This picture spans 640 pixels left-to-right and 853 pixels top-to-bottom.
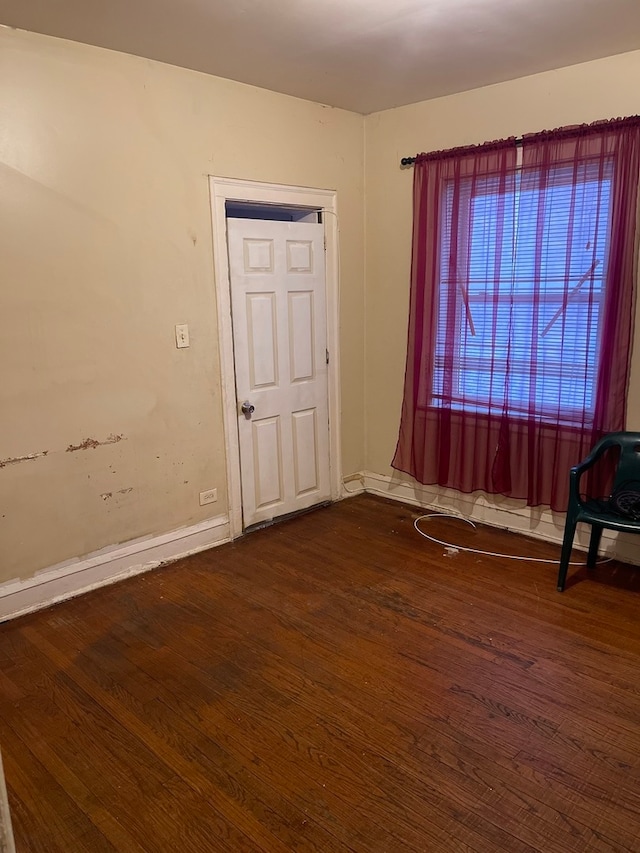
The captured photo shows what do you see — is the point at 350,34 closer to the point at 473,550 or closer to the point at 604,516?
the point at 604,516

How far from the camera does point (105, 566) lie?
11.0 ft

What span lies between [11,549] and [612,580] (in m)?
3.08

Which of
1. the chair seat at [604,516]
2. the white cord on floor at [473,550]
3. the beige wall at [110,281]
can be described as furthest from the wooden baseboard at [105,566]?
the chair seat at [604,516]

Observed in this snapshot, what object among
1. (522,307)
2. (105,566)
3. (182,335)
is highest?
(522,307)

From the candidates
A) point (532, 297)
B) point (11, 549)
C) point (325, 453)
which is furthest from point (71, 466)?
point (532, 297)

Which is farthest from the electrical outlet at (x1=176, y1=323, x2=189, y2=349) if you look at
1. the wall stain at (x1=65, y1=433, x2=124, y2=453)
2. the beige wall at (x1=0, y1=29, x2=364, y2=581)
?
the wall stain at (x1=65, y1=433, x2=124, y2=453)

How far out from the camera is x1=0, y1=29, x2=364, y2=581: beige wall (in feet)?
9.34

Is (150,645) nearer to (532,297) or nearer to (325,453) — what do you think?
(325,453)

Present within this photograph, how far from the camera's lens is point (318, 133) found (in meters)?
3.97

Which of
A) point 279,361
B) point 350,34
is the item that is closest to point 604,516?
point 279,361

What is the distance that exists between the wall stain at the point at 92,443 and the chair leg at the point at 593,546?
2.63 metres

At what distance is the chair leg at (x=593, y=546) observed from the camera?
3.37 meters

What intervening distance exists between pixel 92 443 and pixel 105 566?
2.26 feet

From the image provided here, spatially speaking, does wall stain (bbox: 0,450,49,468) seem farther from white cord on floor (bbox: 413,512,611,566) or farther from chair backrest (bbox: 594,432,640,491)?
chair backrest (bbox: 594,432,640,491)
